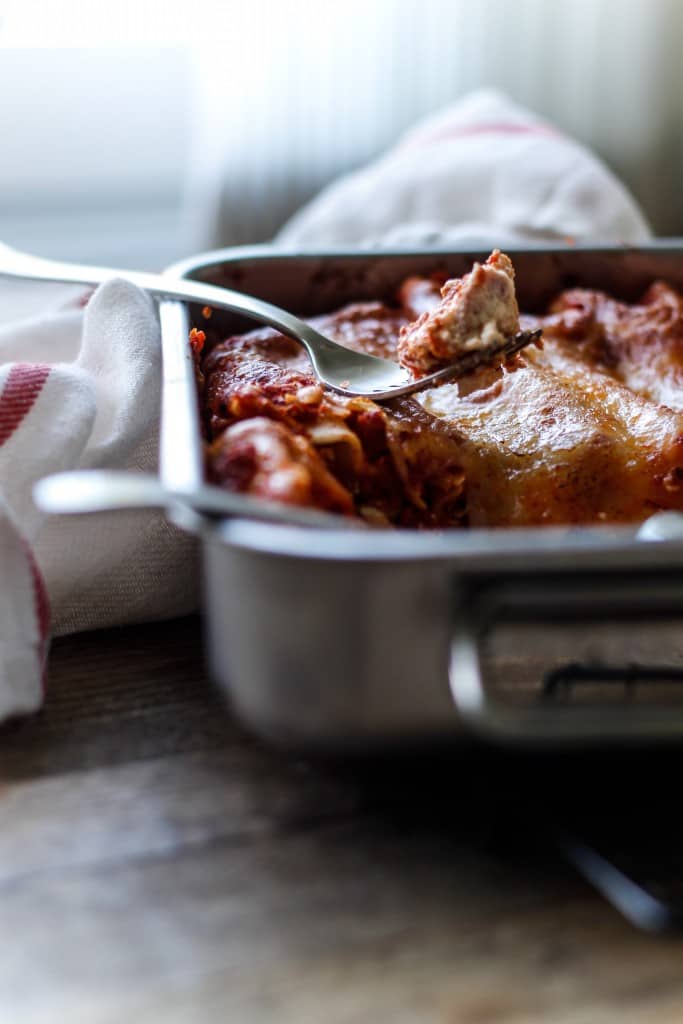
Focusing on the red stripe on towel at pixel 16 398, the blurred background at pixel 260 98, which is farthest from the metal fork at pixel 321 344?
the blurred background at pixel 260 98

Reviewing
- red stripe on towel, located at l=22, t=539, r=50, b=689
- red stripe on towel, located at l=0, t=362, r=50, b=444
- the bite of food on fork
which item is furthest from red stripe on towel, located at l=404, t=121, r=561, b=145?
red stripe on towel, located at l=22, t=539, r=50, b=689

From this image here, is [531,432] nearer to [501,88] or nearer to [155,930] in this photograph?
[155,930]

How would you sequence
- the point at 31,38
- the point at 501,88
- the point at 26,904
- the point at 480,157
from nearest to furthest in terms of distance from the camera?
the point at 26,904
the point at 480,157
the point at 31,38
the point at 501,88

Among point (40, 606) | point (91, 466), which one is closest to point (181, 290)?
point (91, 466)

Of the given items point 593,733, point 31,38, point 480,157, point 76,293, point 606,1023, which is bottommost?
point 606,1023

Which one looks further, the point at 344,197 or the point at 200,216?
the point at 200,216

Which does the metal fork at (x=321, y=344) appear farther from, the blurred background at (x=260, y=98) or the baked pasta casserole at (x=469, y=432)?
the blurred background at (x=260, y=98)

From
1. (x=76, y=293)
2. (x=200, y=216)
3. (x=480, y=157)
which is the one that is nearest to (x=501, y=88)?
(x=200, y=216)
